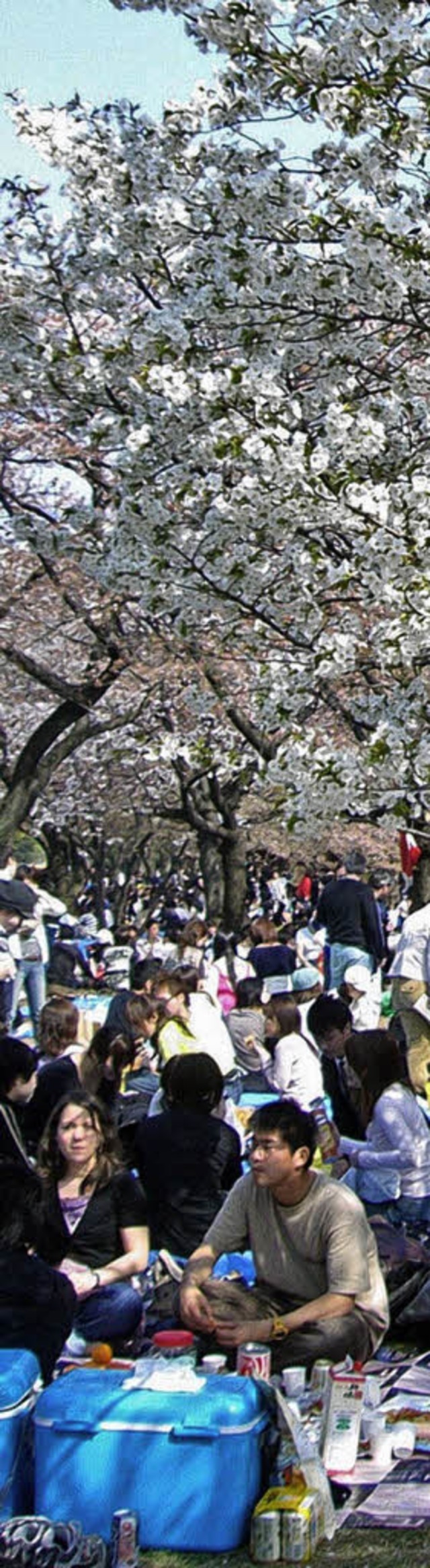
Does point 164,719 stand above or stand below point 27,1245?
above

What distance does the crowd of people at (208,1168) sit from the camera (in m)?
5.62

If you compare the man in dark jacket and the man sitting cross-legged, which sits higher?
the man in dark jacket

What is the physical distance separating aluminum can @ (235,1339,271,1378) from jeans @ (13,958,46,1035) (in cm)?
1167

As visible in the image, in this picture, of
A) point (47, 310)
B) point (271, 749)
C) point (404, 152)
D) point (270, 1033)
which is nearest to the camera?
point (404, 152)

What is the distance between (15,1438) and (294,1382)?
100cm

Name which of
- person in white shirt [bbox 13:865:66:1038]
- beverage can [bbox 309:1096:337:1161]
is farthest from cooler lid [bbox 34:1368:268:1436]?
person in white shirt [bbox 13:865:66:1038]

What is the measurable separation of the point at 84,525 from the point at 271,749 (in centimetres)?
503

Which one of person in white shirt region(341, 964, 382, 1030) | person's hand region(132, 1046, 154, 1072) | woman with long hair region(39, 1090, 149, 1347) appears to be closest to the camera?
woman with long hair region(39, 1090, 149, 1347)

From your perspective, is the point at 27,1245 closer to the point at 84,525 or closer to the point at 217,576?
the point at 217,576

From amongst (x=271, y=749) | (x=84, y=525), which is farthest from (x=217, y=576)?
(x=271, y=749)

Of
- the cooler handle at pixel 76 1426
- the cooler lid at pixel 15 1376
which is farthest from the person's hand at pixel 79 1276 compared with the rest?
the cooler handle at pixel 76 1426

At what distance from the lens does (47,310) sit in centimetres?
959

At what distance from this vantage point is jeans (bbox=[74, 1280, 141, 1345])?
6.07m

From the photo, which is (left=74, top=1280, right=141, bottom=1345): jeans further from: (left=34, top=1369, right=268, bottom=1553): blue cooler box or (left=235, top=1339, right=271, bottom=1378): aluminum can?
(left=34, top=1369, right=268, bottom=1553): blue cooler box
